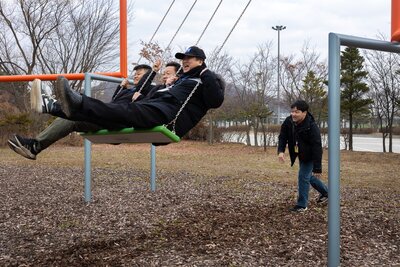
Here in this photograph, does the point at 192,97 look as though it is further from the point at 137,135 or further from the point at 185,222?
the point at 185,222

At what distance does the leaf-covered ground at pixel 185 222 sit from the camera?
373 centimetres

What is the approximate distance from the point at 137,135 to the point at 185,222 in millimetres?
1845

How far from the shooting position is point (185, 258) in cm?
368

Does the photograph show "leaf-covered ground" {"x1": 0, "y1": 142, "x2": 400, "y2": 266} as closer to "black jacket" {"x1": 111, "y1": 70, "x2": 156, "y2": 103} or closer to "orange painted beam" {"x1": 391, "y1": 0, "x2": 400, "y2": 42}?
"black jacket" {"x1": 111, "y1": 70, "x2": 156, "y2": 103}

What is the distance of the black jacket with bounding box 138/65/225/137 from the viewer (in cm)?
349

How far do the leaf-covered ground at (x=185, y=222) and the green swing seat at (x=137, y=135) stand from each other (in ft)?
3.29

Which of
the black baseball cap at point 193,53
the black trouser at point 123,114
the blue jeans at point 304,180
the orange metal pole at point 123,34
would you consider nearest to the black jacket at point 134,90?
the black baseball cap at point 193,53

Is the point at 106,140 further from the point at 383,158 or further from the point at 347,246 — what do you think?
the point at 383,158

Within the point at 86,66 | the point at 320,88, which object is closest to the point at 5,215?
the point at 86,66

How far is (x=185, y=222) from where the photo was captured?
16.4 ft

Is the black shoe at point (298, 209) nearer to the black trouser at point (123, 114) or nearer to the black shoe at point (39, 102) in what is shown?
the black trouser at point (123, 114)

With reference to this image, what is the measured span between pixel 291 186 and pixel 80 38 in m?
13.6

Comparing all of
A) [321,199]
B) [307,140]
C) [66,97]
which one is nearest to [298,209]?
[321,199]

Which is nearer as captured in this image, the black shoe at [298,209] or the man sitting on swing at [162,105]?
the man sitting on swing at [162,105]
